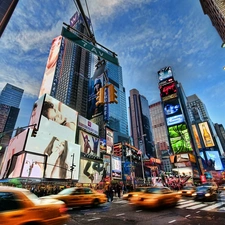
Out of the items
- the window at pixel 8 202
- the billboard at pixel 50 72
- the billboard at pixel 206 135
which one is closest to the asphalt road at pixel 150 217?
the window at pixel 8 202

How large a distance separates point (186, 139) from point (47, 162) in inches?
2403

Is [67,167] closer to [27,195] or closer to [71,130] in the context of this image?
[71,130]

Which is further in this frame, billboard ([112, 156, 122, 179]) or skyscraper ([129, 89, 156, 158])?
skyscraper ([129, 89, 156, 158])

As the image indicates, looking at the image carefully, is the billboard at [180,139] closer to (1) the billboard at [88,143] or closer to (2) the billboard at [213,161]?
(1) the billboard at [88,143]

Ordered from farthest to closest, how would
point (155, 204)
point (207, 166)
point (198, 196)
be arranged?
point (207, 166) < point (198, 196) < point (155, 204)

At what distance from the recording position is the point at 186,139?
70188 mm

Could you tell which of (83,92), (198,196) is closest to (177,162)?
(198,196)

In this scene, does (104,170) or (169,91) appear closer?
(104,170)

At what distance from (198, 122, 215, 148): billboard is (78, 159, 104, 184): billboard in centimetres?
8608

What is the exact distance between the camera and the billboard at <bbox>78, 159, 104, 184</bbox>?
2068 inches

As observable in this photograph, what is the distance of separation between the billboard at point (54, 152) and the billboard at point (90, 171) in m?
4.97

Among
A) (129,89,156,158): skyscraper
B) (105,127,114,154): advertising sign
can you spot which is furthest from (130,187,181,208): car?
(129,89,156,158): skyscraper

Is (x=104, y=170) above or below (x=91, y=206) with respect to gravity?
above

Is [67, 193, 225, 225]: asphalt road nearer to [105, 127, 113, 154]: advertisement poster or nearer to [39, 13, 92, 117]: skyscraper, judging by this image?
[105, 127, 113, 154]: advertisement poster
